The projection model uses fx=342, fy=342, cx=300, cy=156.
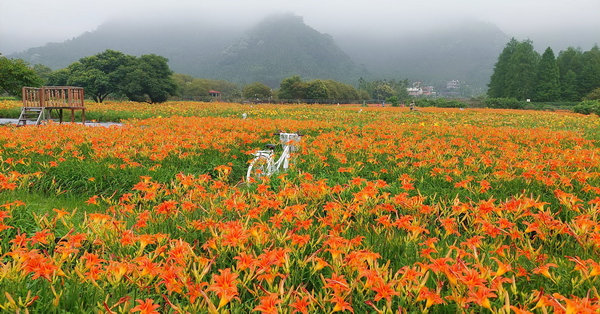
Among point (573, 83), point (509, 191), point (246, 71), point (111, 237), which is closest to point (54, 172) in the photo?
point (111, 237)

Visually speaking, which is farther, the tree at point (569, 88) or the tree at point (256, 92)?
the tree at point (256, 92)

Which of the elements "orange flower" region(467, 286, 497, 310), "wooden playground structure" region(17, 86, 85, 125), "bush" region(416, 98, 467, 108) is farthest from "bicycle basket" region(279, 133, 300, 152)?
"bush" region(416, 98, 467, 108)

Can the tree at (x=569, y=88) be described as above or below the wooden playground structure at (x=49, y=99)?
above

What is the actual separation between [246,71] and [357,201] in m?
196

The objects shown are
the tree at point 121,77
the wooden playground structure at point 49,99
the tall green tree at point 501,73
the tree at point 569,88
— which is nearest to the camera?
the wooden playground structure at point 49,99

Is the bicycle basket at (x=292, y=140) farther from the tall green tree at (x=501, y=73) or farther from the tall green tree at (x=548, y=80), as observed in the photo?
the tall green tree at (x=501, y=73)

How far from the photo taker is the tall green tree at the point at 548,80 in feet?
173

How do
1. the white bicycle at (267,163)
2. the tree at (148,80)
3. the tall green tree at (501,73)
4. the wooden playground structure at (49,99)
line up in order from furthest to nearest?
1. the tall green tree at (501,73)
2. the tree at (148,80)
3. the wooden playground structure at (49,99)
4. the white bicycle at (267,163)

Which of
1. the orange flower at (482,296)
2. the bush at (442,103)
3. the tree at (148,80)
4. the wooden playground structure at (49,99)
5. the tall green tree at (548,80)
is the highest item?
the tall green tree at (548,80)

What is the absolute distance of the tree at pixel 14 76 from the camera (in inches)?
725

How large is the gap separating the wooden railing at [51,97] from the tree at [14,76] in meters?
8.34

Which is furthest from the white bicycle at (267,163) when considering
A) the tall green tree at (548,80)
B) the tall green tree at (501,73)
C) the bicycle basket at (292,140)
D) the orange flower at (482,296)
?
the tall green tree at (501,73)

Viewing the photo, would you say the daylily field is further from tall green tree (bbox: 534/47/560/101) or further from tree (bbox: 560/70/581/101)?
tree (bbox: 560/70/581/101)

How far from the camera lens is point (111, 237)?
6.56 ft
